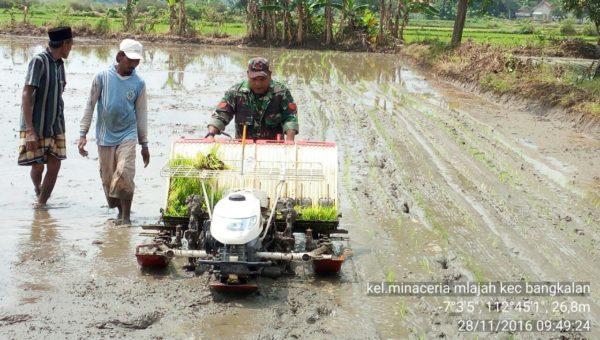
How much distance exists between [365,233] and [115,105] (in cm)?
267

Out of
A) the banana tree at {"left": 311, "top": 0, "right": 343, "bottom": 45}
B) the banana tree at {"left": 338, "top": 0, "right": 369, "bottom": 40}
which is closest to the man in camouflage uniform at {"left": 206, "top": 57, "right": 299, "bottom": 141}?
the banana tree at {"left": 311, "top": 0, "right": 343, "bottom": 45}

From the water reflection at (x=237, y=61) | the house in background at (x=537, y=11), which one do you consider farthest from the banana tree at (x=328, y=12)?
the house in background at (x=537, y=11)

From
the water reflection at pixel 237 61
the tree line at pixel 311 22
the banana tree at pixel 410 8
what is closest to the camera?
the water reflection at pixel 237 61

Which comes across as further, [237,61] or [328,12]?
[328,12]

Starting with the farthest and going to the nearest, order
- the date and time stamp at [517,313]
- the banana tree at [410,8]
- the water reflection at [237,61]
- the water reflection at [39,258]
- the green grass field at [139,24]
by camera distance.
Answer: the green grass field at [139,24], the banana tree at [410,8], the water reflection at [237,61], the water reflection at [39,258], the date and time stamp at [517,313]

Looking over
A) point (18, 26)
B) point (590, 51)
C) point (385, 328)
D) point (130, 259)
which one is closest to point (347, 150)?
point (130, 259)

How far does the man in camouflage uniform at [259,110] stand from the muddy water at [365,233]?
1259 mm

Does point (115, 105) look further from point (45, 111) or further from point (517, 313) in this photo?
point (517, 313)

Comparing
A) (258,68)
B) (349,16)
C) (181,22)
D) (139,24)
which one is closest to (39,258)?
(258,68)

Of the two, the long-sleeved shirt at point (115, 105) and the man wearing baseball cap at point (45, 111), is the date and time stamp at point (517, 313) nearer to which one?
the long-sleeved shirt at point (115, 105)

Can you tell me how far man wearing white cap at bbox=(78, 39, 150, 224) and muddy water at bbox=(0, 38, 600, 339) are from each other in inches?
22.0

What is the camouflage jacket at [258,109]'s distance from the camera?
702 centimetres

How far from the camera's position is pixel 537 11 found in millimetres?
116625

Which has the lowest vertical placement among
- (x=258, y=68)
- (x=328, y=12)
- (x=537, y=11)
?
(x=537, y=11)
